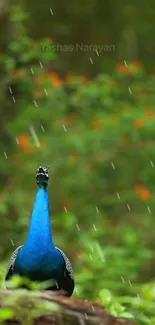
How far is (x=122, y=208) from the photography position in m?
10.8

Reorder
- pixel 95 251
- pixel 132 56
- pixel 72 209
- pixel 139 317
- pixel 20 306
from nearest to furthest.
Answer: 1. pixel 20 306
2. pixel 139 317
3. pixel 95 251
4. pixel 72 209
5. pixel 132 56

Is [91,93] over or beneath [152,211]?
over

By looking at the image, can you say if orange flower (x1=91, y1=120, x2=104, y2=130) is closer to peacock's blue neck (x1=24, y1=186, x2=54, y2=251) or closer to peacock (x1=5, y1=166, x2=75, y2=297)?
peacock (x1=5, y1=166, x2=75, y2=297)

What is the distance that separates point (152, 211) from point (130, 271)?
292cm

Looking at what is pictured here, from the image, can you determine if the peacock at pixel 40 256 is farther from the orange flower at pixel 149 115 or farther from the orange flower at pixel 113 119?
the orange flower at pixel 149 115

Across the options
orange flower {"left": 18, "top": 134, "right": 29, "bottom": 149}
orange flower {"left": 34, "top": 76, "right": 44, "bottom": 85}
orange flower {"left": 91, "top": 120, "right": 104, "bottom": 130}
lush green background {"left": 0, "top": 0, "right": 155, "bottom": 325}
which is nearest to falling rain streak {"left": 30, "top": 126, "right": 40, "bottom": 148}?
lush green background {"left": 0, "top": 0, "right": 155, "bottom": 325}

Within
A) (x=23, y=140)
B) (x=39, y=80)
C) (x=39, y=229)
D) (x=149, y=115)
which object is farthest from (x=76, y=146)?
(x=39, y=229)

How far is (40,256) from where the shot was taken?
5.51 metres

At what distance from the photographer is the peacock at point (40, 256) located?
550cm

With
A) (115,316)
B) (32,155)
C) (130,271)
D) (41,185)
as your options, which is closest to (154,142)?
(32,155)

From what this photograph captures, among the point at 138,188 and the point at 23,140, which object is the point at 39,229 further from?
the point at 23,140

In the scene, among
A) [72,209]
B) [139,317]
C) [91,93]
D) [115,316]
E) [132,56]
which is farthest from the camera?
[132,56]

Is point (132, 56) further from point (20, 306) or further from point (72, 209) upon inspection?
point (20, 306)

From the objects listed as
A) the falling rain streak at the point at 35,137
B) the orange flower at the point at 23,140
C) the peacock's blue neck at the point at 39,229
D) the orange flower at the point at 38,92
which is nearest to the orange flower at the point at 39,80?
the orange flower at the point at 38,92
